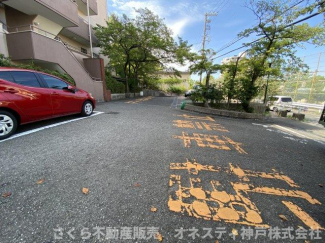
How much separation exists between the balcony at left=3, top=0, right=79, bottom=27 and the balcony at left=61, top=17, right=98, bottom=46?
131cm

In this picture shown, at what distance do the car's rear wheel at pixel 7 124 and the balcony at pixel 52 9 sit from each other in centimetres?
741

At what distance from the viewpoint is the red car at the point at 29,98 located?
297 cm

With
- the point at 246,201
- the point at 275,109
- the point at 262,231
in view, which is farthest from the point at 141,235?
the point at 275,109

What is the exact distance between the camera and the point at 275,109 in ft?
42.5

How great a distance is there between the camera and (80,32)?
11484 mm

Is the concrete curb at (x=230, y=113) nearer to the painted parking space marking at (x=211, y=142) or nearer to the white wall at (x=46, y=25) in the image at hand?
the painted parking space marking at (x=211, y=142)

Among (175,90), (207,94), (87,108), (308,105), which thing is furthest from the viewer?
(175,90)

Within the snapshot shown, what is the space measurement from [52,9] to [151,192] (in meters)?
10.9

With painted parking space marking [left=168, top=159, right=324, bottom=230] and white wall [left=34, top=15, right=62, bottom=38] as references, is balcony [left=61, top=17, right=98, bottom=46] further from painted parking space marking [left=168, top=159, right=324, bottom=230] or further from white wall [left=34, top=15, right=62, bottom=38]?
painted parking space marking [left=168, top=159, right=324, bottom=230]

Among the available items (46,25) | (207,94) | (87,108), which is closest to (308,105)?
(207,94)

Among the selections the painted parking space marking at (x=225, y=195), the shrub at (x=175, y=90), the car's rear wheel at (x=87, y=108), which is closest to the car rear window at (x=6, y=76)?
the car's rear wheel at (x=87, y=108)

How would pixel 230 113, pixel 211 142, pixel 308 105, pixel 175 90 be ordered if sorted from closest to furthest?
pixel 211 142 < pixel 230 113 < pixel 308 105 < pixel 175 90

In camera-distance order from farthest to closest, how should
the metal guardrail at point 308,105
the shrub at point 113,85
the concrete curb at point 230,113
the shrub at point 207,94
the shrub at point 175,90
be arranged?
the shrub at point 175,90 → the shrub at point 113,85 → the metal guardrail at point 308,105 → the shrub at point 207,94 → the concrete curb at point 230,113

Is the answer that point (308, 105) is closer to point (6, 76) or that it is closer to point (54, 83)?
point (54, 83)
